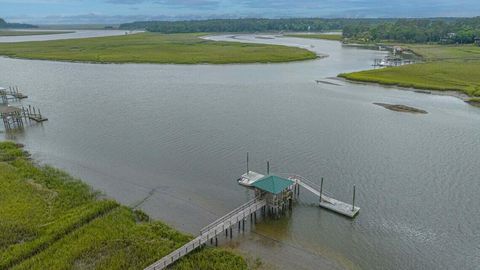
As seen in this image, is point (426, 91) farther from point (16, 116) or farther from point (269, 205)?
point (16, 116)

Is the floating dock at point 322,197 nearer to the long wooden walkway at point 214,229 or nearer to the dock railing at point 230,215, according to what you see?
the dock railing at point 230,215

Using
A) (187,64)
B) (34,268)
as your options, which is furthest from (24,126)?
(187,64)

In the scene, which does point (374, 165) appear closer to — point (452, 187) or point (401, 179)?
point (401, 179)

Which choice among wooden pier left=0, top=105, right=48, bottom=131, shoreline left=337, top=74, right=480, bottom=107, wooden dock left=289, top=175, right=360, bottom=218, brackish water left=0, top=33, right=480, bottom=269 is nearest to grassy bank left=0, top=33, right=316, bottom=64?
shoreline left=337, top=74, right=480, bottom=107

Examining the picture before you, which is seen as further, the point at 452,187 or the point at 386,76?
the point at 386,76

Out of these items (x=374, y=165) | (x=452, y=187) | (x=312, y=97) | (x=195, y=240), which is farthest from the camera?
(x=312, y=97)

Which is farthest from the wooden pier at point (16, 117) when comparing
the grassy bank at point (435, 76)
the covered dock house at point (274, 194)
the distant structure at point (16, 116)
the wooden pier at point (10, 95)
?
the grassy bank at point (435, 76)

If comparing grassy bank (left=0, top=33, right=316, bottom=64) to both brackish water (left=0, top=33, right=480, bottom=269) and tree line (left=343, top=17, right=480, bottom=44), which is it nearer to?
brackish water (left=0, top=33, right=480, bottom=269)
